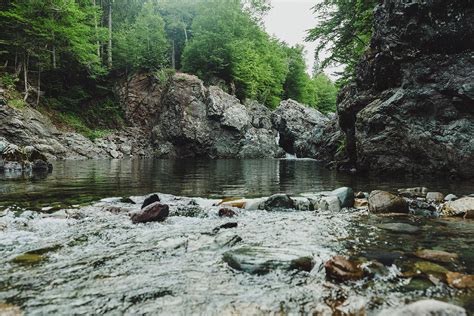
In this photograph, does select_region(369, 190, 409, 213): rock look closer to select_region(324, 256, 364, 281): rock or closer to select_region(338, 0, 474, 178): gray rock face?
select_region(324, 256, 364, 281): rock

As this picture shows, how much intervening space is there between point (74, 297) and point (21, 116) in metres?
27.1

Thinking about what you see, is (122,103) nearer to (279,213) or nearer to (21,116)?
(21,116)

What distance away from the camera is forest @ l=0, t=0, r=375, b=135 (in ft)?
88.5

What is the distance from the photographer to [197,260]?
3.75m

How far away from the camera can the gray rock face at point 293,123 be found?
1609 inches

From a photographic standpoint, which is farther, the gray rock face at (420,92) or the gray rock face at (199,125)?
the gray rock face at (199,125)

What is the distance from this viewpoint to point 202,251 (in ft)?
13.3

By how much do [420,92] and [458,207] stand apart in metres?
8.47

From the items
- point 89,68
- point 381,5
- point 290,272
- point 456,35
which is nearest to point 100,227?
point 290,272

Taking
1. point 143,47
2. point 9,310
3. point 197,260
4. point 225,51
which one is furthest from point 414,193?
point 143,47

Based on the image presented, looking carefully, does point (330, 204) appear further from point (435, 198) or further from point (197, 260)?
point (197, 260)

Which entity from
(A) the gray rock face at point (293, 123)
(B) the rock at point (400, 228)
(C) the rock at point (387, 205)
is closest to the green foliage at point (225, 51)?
(A) the gray rock face at point (293, 123)

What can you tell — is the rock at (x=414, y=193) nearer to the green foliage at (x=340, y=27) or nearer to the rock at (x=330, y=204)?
the rock at (x=330, y=204)

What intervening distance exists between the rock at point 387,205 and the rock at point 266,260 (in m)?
3.81
